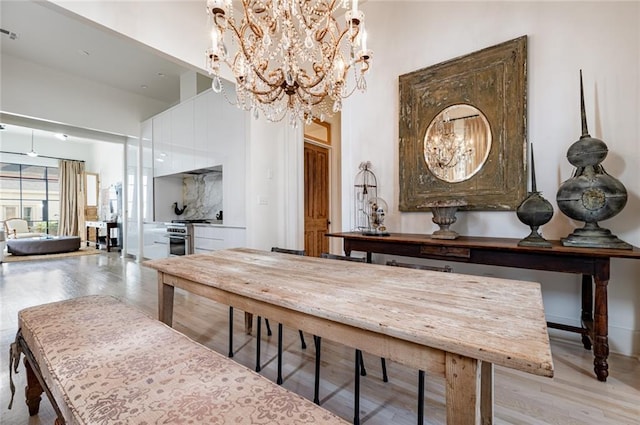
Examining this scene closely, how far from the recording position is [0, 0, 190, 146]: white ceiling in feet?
11.9

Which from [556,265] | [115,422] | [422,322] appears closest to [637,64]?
[556,265]

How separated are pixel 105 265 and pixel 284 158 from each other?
432cm

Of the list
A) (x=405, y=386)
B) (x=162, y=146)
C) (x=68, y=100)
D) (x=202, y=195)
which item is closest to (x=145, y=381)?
(x=405, y=386)

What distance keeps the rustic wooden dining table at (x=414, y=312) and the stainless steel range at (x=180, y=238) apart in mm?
2815

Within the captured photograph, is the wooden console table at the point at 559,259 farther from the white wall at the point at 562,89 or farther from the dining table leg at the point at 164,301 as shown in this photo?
the dining table leg at the point at 164,301

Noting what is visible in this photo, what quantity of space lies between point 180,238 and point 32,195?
853 cm

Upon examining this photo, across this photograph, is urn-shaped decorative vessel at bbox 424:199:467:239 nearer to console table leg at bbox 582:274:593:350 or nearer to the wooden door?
console table leg at bbox 582:274:593:350

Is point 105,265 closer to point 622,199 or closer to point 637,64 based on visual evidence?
point 622,199

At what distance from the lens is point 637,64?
75.8 inches

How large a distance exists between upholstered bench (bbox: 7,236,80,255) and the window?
3.31 m

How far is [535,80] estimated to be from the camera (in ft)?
7.40

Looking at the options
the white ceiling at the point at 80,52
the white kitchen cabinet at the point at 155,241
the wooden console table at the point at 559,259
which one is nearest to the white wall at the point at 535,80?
the wooden console table at the point at 559,259

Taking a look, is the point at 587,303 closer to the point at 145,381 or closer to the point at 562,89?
the point at 562,89

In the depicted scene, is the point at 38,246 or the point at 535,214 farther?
the point at 38,246
